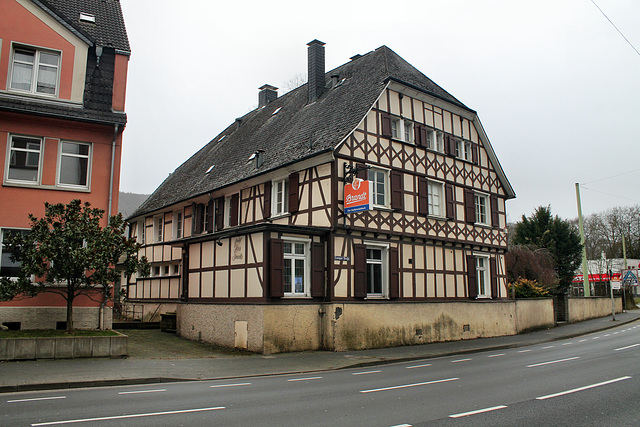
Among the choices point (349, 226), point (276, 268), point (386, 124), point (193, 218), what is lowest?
point (276, 268)

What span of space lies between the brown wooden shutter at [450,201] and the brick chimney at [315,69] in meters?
7.54

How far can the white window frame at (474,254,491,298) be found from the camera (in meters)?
25.1

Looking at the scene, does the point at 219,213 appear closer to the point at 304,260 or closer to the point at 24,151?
the point at 304,260

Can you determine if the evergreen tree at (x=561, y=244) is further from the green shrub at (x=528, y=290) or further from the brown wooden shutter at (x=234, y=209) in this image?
the brown wooden shutter at (x=234, y=209)

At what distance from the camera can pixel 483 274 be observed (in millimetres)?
25484

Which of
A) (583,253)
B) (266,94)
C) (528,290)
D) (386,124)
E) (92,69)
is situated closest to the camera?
(92,69)

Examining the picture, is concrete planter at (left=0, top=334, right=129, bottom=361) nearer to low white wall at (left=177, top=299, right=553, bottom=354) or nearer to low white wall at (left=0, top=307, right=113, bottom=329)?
low white wall at (left=0, top=307, right=113, bottom=329)

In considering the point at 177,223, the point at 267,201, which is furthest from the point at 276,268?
the point at 177,223

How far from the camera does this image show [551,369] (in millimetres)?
12742

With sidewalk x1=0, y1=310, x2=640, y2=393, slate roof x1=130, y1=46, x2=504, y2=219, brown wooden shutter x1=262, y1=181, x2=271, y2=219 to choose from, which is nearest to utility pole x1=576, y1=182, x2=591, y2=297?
slate roof x1=130, y1=46, x2=504, y2=219

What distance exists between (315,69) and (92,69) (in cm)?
1136

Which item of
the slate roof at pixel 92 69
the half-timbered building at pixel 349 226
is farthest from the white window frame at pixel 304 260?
the slate roof at pixel 92 69

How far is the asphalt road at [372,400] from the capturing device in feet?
24.2

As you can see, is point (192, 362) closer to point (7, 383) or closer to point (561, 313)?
point (7, 383)
